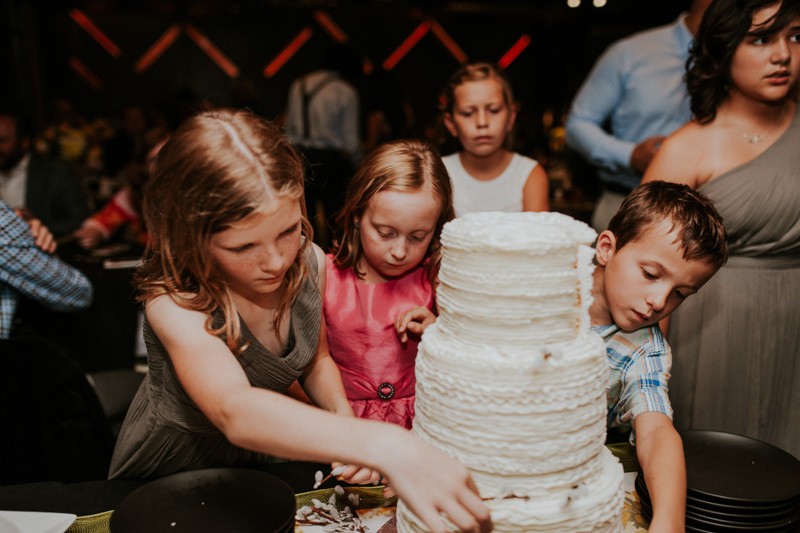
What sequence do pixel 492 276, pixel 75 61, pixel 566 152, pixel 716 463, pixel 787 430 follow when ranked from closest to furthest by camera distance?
pixel 492 276, pixel 716 463, pixel 787 430, pixel 566 152, pixel 75 61

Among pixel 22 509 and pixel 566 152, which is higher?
pixel 566 152

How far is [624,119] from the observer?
3.38m

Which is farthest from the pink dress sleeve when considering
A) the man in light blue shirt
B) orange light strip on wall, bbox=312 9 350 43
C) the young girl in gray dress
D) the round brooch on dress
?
orange light strip on wall, bbox=312 9 350 43

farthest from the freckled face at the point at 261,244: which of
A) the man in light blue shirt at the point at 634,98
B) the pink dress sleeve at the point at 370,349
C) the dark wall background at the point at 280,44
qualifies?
the dark wall background at the point at 280,44

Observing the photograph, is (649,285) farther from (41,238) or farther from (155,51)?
(155,51)

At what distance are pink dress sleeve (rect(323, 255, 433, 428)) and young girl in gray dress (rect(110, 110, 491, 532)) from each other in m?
0.26

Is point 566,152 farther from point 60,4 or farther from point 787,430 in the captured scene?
point 60,4

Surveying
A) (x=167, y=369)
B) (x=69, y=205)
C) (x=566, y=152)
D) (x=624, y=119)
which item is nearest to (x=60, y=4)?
(x=69, y=205)

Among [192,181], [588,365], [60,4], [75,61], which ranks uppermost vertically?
[60,4]

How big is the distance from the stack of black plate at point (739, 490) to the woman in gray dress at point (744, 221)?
2.52 feet

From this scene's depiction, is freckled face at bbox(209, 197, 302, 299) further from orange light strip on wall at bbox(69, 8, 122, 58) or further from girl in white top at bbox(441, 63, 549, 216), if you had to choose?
orange light strip on wall at bbox(69, 8, 122, 58)

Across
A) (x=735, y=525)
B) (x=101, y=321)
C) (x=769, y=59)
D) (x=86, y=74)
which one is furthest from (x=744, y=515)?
(x=86, y=74)

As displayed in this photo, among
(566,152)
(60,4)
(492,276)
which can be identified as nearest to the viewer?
(492,276)

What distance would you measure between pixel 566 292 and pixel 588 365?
0.13m
